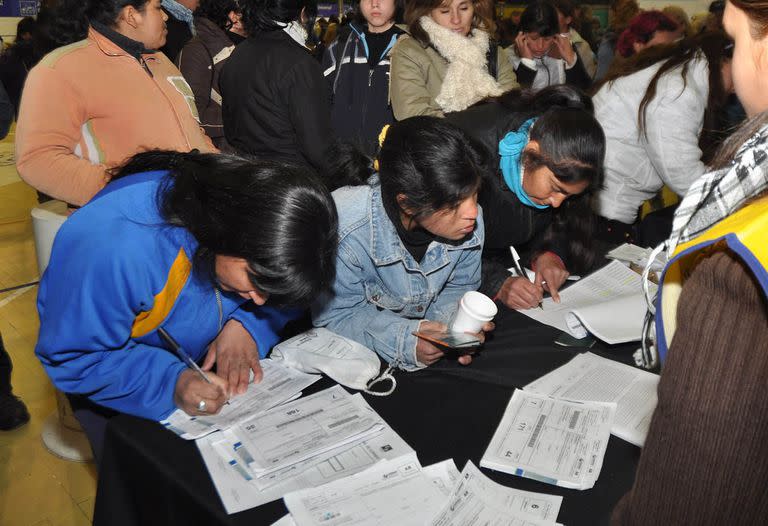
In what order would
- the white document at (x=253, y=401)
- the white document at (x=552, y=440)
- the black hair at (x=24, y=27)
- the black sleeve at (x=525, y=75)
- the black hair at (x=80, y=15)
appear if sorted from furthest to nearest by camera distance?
1. the black hair at (x=24, y=27)
2. the black sleeve at (x=525, y=75)
3. the black hair at (x=80, y=15)
4. the white document at (x=253, y=401)
5. the white document at (x=552, y=440)

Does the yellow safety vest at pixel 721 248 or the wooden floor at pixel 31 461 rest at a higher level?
the yellow safety vest at pixel 721 248

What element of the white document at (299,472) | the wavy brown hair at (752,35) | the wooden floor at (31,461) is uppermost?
the wavy brown hair at (752,35)

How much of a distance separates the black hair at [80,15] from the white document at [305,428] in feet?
4.30

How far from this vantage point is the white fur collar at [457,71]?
258 centimetres

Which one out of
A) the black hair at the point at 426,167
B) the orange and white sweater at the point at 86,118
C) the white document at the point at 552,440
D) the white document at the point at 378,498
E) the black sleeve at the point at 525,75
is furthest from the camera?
the black sleeve at the point at 525,75

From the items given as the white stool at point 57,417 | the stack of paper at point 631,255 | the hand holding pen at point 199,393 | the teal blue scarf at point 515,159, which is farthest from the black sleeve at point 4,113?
the stack of paper at point 631,255

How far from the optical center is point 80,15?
73.1 inches

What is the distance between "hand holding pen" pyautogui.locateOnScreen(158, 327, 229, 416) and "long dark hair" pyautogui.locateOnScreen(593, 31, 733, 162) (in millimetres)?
1722

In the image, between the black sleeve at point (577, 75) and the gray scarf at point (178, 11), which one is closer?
the gray scarf at point (178, 11)

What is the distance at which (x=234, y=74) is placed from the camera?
7.59 feet

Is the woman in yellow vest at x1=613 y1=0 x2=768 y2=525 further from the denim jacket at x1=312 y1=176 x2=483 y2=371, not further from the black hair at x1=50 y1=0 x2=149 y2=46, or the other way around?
the black hair at x1=50 y1=0 x2=149 y2=46

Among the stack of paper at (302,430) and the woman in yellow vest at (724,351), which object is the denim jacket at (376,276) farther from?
the woman in yellow vest at (724,351)

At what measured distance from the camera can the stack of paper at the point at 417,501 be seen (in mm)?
986

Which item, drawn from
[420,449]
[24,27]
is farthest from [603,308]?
[24,27]
